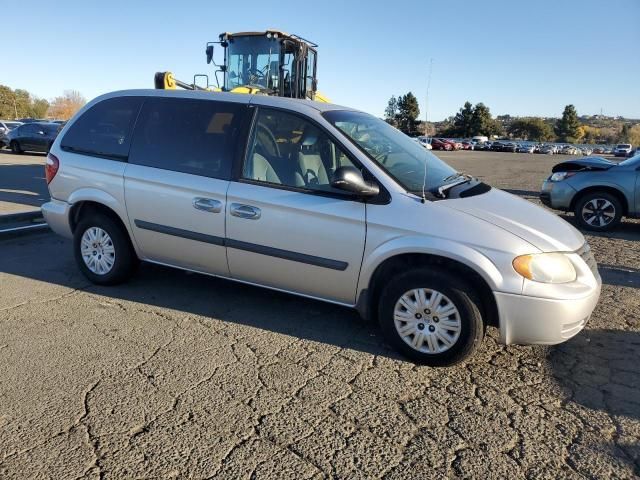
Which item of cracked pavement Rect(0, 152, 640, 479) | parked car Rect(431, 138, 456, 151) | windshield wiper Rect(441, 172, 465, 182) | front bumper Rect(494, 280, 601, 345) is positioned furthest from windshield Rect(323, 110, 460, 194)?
parked car Rect(431, 138, 456, 151)

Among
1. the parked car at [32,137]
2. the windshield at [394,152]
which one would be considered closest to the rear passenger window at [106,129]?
the windshield at [394,152]

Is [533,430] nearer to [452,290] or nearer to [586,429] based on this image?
[586,429]

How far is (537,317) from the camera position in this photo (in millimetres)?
3156

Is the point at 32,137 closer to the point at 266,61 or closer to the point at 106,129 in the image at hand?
the point at 266,61

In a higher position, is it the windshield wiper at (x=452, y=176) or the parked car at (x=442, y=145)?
the windshield wiper at (x=452, y=176)

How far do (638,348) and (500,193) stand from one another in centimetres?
158

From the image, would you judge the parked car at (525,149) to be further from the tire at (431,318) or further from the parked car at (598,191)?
the tire at (431,318)

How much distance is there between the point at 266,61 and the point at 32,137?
14.6m

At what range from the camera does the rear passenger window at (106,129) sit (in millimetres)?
4566

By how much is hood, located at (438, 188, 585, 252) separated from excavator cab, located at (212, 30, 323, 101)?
316 inches

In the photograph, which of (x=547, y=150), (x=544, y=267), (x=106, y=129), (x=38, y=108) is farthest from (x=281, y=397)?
(x=38, y=108)

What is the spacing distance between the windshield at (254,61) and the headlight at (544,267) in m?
8.96

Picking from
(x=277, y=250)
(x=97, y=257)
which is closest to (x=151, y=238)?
(x=97, y=257)

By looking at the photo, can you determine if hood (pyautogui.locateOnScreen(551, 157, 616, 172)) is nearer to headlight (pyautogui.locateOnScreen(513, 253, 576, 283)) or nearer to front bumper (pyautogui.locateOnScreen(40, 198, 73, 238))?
headlight (pyautogui.locateOnScreen(513, 253, 576, 283))
